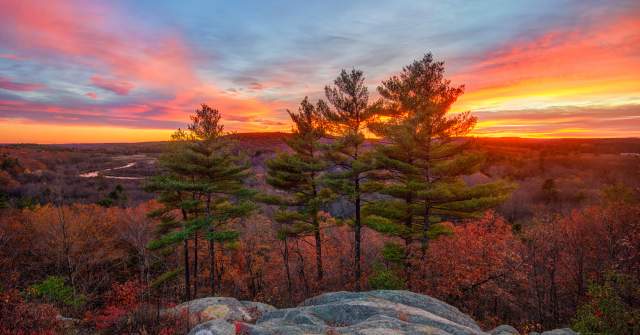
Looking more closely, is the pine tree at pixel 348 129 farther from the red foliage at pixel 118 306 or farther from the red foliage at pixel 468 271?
the red foliage at pixel 118 306

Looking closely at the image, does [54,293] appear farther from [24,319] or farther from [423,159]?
[423,159]

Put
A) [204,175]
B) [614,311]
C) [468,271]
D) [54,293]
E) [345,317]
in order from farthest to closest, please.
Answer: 1. [204,175]
2. [468,271]
3. [54,293]
4. [345,317]
5. [614,311]

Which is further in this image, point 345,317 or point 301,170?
point 301,170

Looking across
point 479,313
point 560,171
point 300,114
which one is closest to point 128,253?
point 300,114

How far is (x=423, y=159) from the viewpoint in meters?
22.5

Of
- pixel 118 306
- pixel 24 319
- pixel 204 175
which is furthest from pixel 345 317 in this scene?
pixel 118 306

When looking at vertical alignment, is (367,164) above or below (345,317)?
above

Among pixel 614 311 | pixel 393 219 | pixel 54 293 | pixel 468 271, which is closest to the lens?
pixel 614 311

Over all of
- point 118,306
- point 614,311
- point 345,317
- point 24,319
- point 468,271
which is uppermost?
point 614,311

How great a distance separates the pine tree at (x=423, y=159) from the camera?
831 inches

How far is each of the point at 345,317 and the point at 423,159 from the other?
13882 mm

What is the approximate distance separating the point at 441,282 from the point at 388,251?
3888mm

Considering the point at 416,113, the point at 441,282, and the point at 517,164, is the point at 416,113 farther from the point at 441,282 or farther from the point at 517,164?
the point at 517,164

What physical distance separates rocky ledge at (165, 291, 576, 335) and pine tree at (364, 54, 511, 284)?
8.32 metres
